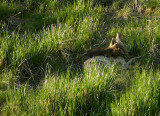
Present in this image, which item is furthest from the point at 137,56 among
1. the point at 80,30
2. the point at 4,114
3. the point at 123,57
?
the point at 4,114

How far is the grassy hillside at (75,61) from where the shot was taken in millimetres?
3830

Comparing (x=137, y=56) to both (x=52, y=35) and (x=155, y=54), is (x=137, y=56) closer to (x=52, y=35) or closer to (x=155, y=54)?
(x=155, y=54)

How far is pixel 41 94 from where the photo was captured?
390 centimetres

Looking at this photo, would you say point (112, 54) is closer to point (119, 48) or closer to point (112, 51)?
point (112, 51)

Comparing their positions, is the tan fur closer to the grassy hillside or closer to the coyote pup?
the coyote pup

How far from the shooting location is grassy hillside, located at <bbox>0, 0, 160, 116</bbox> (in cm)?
383

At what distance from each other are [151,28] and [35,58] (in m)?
2.17

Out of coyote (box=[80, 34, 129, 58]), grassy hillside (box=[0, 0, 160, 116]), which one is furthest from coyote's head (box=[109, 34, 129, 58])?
grassy hillside (box=[0, 0, 160, 116])

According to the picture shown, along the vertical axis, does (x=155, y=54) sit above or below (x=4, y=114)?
above

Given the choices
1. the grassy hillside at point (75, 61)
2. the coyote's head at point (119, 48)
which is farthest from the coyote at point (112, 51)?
the grassy hillside at point (75, 61)

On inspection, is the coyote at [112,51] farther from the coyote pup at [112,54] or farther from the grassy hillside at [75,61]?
the grassy hillside at [75,61]

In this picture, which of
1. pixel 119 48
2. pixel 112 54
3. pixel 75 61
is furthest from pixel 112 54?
pixel 75 61

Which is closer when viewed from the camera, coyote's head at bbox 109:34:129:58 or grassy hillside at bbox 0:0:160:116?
grassy hillside at bbox 0:0:160:116

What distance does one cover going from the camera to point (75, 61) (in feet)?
17.6
